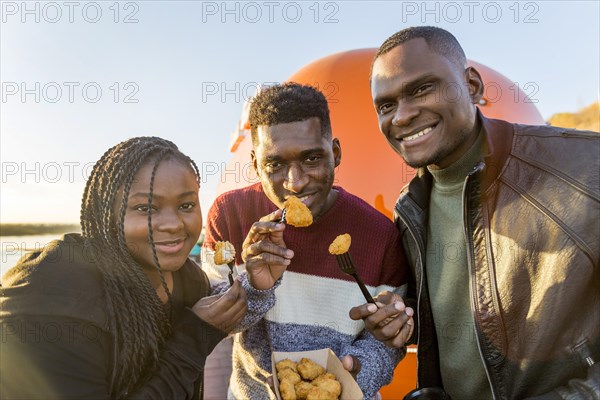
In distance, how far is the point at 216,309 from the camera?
2.01 m

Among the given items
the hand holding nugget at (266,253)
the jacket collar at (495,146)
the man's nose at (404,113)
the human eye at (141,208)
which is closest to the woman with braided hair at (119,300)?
the human eye at (141,208)

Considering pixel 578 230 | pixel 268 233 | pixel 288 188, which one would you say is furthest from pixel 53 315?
pixel 578 230

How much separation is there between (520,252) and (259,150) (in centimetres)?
134

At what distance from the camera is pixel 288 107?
2.52 m

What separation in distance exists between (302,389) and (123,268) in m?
0.87

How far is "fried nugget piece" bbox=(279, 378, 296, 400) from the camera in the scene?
1.93 metres

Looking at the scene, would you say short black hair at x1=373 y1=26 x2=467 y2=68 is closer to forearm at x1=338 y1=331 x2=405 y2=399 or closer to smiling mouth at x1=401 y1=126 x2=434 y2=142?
smiling mouth at x1=401 y1=126 x2=434 y2=142

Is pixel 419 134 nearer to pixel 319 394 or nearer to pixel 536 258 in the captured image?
pixel 536 258

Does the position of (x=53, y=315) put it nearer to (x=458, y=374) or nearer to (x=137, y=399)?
(x=137, y=399)

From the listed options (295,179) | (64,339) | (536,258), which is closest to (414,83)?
(295,179)

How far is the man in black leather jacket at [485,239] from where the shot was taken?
6.72 feet

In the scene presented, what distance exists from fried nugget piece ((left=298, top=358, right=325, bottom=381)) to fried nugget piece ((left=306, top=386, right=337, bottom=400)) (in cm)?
13

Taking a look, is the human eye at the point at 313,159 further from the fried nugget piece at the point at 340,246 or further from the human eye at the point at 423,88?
the human eye at the point at 423,88

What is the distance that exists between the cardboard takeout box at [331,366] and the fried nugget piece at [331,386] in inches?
1.0
